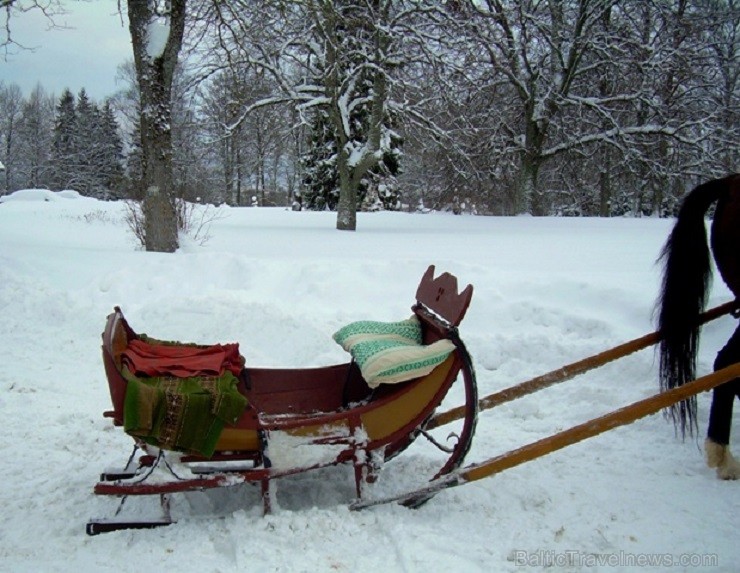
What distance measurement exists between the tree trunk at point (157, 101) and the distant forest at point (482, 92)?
1079 millimetres

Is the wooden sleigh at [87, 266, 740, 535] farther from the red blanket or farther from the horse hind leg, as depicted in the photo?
the horse hind leg

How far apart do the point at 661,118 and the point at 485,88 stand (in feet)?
17.1

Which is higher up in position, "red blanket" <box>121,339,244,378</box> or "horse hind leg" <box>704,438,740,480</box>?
"red blanket" <box>121,339,244,378</box>

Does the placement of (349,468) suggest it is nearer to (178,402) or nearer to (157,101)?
(178,402)

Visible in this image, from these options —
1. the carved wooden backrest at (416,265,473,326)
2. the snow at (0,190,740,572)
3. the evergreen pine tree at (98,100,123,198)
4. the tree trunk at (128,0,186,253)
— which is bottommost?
the snow at (0,190,740,572)

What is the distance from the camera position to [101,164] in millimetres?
45594

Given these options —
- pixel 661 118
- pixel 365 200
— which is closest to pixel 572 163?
pixel 661 118

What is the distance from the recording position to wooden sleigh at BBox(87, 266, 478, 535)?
266cm

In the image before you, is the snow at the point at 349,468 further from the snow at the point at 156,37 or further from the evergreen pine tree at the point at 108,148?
the evergreen pine tree at the point at 108,148

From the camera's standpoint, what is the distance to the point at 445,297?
318cm

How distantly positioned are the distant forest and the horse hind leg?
8.49 metres

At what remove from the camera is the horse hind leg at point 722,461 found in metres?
3.22

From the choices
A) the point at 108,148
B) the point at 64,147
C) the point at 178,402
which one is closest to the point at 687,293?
the point at 178,402

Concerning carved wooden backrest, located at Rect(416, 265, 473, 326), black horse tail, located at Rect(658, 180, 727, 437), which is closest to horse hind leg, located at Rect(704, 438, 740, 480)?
black horse tail, located at Rect(658, 180, 727, 437)
